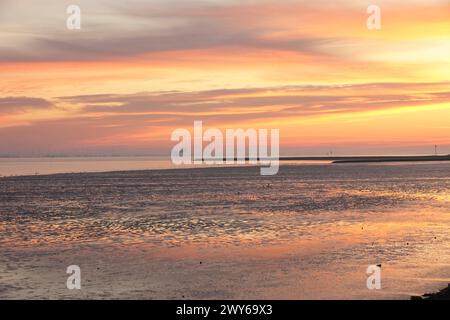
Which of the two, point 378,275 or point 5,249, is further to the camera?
point 5,249

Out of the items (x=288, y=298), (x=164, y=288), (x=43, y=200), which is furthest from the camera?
(x=43, y=200)

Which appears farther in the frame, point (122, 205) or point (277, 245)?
point (122, 205)

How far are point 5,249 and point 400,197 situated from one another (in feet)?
174

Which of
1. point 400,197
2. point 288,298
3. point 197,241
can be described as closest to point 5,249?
point 197,241

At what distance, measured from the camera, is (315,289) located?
79.4ft

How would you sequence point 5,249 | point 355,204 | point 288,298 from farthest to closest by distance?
point 355,204
point 5,249
point 288,298

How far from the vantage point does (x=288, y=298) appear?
75.5 ft

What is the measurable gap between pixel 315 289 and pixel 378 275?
3531 millimetres
